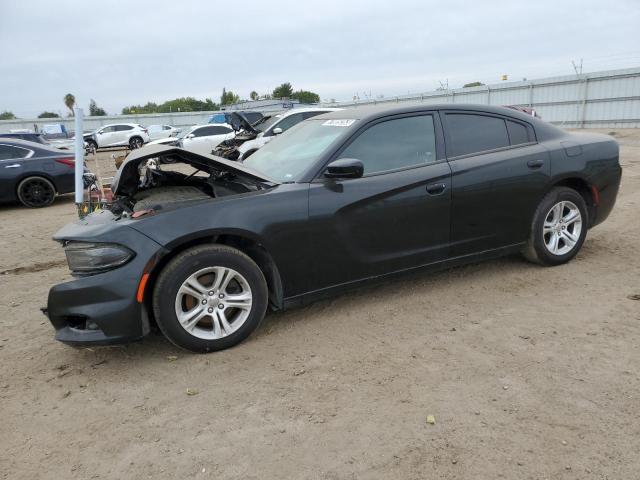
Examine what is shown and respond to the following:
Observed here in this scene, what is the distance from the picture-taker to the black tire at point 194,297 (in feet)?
10.2

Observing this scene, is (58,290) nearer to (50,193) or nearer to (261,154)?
(261,154)

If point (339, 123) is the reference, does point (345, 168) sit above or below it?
below

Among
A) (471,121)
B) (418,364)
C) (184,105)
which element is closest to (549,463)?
(418,364)

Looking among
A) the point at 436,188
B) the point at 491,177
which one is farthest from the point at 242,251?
the point at 491,177

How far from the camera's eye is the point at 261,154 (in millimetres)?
4469

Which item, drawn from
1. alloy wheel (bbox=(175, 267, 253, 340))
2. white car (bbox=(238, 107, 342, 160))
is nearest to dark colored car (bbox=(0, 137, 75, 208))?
white car (bbox=(238, 107, 342, 160))

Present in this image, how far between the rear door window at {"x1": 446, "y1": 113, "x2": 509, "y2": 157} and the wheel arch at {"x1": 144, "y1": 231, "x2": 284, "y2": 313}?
5.65ft

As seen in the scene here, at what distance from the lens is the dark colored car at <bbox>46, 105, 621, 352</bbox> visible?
310cm

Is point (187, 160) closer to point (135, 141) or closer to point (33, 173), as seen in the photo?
point (33, 173)

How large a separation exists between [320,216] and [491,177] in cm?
156

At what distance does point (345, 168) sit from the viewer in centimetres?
340

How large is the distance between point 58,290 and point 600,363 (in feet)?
10.8

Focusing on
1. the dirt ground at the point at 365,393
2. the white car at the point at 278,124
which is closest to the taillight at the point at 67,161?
the white car at the point at 278,124

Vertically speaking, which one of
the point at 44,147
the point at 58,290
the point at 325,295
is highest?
the point at 44,147
